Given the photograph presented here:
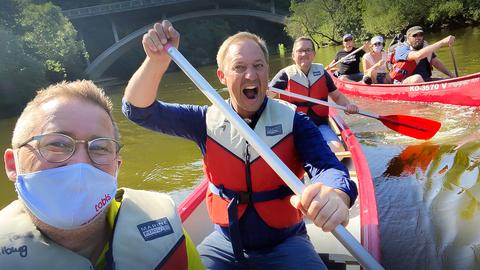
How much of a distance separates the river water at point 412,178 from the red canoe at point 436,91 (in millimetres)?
129

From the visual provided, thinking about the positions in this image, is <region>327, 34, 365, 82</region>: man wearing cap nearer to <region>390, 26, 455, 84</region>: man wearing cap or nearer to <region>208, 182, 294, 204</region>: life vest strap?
<region>390, 26, 455, 84</region>: man wearing cap

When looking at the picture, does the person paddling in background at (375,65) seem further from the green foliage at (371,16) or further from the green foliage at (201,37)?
the green foliage at (201,37)

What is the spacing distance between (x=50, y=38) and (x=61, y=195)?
25.4 metres

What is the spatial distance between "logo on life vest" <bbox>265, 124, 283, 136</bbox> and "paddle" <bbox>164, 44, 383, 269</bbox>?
46 centimetres

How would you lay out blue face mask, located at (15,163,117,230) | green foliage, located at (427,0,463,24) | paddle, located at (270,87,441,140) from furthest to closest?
green foliage, located at (427,0,463,24), paddle, located at (270,87,441,140), blue face mask, located at (15,163,117,230)

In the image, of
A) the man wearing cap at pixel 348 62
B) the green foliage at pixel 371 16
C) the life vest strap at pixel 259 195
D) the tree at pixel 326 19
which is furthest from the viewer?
the tree at pixel 326 19

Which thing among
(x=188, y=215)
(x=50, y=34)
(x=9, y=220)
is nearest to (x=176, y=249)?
(x=9, y=220)

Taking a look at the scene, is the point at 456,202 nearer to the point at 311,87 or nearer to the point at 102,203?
the point at 311,87

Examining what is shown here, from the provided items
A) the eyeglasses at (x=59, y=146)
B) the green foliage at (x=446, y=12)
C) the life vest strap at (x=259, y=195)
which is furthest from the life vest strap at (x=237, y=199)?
the green foliage at (x=446, y=12)

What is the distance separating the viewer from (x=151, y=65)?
212 cm

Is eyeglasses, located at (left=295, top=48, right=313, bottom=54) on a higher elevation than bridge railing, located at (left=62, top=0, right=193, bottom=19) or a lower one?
lower

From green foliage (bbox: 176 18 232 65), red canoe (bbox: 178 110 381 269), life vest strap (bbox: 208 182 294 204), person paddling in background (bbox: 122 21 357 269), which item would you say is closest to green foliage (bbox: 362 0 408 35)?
green foliage (bbox: 176 18 232 65)

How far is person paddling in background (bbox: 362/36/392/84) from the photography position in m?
9.19

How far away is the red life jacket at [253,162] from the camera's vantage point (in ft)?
7.25
